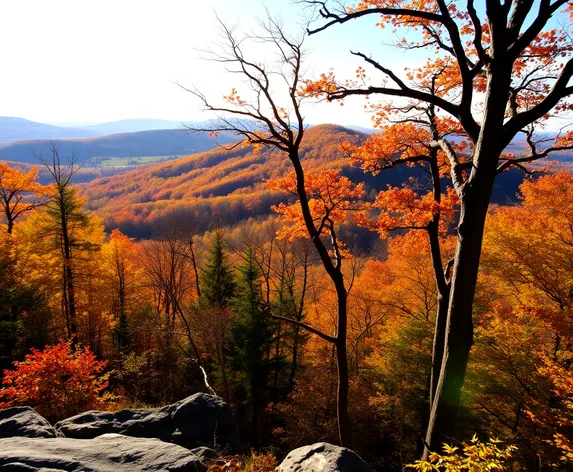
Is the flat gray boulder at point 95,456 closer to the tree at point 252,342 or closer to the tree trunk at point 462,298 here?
the tree trunk at point 462,298

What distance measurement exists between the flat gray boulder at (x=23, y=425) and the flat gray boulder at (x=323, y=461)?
13.7 ft

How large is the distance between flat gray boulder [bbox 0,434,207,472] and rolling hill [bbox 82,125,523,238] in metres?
65.8

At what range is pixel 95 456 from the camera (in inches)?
207

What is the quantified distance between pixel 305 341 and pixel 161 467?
17061 millimetres

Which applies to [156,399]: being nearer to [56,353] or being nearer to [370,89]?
[56,353]

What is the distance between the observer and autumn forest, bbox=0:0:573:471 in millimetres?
5152

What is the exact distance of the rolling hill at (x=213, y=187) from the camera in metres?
88.1

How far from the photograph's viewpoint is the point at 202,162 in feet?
549

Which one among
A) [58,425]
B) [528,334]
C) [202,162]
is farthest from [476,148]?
[202,162]

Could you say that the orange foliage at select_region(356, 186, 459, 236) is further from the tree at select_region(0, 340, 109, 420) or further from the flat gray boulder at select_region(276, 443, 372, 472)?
the tree at select_region(0, 340, 109, 420)

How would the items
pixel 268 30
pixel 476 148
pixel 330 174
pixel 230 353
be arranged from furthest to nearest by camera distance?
pixel 230 353
pixel 330 174
pixel 268 30
pixel 476 148

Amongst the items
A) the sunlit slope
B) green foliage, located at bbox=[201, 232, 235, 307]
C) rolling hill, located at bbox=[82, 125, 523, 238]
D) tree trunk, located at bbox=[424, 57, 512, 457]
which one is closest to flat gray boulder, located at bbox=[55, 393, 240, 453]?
tree trunk, located at bbox=[424, 57, 512, 457]

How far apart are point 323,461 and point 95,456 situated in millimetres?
3415

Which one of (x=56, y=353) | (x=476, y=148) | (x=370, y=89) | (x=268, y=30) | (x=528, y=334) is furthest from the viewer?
(x=528, y=334)
